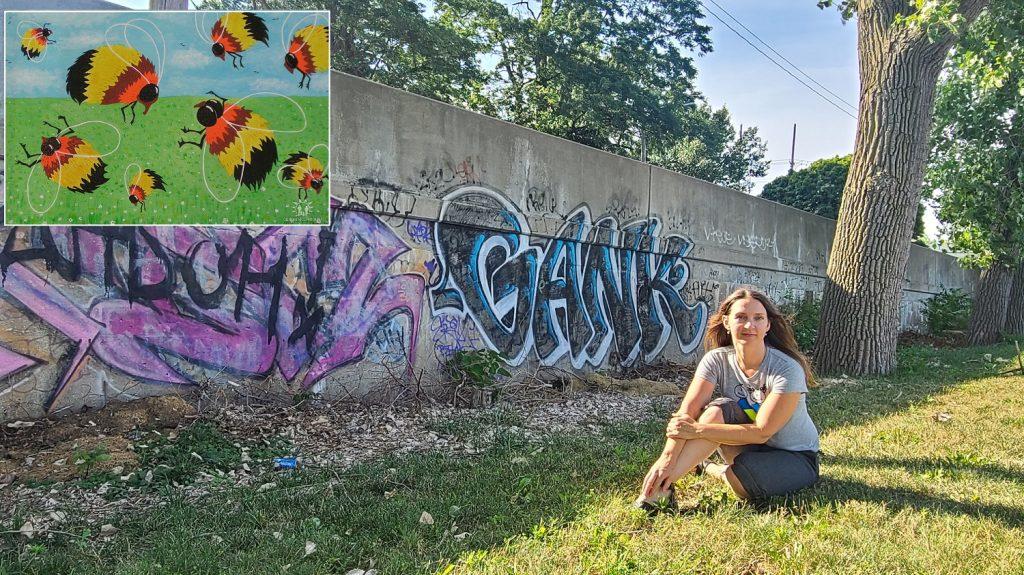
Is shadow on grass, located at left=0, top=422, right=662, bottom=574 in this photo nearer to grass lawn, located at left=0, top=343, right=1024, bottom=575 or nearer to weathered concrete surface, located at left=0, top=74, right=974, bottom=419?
grass lawn, located at left=0, top=343, right=1024, bottom=575

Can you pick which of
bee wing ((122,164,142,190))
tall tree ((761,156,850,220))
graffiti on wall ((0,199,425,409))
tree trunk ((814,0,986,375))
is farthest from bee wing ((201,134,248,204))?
tall tree ((761,156,850,220))

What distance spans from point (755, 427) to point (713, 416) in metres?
0.20

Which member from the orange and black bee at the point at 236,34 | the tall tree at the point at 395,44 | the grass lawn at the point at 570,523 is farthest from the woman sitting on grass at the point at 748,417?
the tall tree at the point at 395,44

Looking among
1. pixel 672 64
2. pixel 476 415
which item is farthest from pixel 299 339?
pixel 672 64

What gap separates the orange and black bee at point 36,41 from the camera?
360cm

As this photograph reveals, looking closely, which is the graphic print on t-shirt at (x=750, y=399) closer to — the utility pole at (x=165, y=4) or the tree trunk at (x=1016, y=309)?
the utility pole at (x=165, y=4)

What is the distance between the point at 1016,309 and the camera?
14766 millimetres

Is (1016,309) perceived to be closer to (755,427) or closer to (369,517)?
(755,427)

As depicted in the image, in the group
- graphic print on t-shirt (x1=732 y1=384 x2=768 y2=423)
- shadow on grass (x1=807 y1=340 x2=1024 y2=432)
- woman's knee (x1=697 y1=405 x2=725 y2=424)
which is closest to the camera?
woman's knee (x1=697 y1=405 x2=725 y2=424)

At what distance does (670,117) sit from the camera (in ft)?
75.5

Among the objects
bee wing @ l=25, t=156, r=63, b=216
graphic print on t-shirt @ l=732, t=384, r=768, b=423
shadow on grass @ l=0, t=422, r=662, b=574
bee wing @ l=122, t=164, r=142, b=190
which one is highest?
bee wing @ l=122, t=164, r=142, b=190

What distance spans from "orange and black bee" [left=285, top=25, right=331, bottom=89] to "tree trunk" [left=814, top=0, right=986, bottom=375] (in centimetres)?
738

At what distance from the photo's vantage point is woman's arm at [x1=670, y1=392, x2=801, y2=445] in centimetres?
331

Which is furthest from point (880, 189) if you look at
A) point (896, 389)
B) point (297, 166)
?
point (297, 166)
